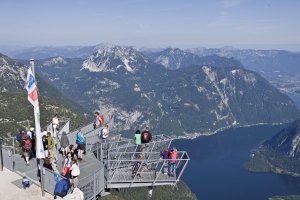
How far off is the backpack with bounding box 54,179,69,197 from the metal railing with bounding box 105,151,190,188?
4.17 metres

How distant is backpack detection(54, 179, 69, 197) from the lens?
1759cm

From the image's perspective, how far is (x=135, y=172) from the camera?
899 inches

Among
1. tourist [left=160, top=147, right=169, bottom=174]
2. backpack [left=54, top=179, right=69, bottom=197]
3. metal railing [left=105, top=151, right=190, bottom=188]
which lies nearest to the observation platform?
metal railing [left=105, top=151, right=190, bottom=188]

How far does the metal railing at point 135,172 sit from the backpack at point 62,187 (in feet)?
13.7

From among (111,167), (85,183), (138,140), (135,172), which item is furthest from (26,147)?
(138,140)

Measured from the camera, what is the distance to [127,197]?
652ft

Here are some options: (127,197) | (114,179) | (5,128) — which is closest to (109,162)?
(114,179)

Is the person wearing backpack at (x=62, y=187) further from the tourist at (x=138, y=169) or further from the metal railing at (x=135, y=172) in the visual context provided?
the tourist at (x=138, y=169)

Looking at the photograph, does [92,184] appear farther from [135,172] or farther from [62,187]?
[135,172]

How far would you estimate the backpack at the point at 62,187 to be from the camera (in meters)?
17.6

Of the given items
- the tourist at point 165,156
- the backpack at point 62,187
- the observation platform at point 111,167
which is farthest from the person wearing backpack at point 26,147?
the tourist at point 165,156

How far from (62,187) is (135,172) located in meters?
6.53

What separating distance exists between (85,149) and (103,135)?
1807mm

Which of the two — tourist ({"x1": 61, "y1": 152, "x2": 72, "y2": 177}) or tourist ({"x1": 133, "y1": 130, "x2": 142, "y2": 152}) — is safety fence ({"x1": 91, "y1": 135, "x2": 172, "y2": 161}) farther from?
tourist ({"x1": 61, "y1": 152, "x2": 72, "y2": 177})
